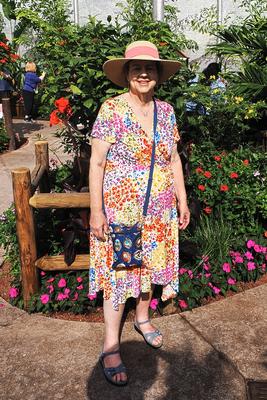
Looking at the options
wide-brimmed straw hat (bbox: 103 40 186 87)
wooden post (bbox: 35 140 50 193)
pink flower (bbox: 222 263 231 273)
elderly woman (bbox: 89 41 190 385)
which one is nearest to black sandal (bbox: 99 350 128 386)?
elderly woman (bbox: 89 41 190 385)

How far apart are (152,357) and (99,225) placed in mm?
909

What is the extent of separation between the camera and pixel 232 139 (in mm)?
4621

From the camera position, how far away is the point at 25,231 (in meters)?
3.06

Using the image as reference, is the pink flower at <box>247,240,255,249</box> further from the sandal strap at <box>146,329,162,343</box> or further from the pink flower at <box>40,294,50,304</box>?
the pink flower at <box>40,294,50,304</box>

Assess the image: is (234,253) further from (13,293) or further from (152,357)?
(13,293)

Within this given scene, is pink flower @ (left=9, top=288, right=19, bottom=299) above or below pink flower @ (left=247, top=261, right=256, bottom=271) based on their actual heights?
below

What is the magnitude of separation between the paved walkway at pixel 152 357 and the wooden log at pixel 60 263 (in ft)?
1.16

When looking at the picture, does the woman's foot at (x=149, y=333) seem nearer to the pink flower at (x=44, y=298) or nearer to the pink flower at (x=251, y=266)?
the pink flower at (x=44, y=298)

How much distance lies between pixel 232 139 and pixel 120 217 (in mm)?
2603

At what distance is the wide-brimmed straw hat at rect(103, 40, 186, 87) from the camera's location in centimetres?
227

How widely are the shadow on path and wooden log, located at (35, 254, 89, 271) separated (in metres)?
0.73

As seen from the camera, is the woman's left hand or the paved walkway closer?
the paved walkway

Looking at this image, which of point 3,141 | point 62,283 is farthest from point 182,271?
point 3,141

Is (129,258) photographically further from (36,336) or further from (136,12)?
(136,12)
